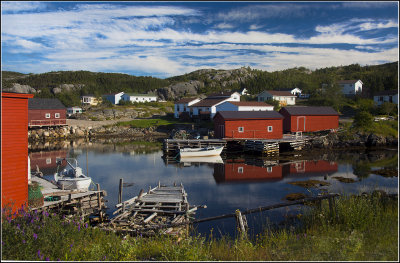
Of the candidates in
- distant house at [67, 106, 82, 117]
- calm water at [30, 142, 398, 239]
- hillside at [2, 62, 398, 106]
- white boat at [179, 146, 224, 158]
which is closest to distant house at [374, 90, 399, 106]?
hillside at [2, 62, 398, 106]

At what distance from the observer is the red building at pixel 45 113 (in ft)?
157

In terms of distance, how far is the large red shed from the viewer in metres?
9.41

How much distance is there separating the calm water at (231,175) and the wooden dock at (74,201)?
1144mm

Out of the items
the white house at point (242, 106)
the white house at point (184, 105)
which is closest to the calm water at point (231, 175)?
the white house at point (242, 106)

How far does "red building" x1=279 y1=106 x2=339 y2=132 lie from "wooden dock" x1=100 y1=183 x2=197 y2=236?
26329 millimetres

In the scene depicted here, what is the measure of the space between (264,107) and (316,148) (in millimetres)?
13625

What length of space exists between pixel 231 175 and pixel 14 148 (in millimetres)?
16099

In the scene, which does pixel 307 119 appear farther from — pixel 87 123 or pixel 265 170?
pixel 87 123

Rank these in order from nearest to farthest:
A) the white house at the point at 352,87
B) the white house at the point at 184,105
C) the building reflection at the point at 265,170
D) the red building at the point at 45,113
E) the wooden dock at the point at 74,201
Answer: the wooden dock at the point at 74,201 < the building reflection at the point at 265,170 < the red building at the point at 45,113 < the white house at the point at 184,105 < the white house at the point at 352,87

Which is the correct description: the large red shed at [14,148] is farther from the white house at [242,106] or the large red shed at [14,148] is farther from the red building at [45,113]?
the red building at [45,113]

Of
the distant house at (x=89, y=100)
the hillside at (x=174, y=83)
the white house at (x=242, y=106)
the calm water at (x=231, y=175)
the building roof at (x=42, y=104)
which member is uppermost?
the hillside at (x=174, y=83)

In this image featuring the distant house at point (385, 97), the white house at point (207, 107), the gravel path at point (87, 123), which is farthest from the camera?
the gravel path at point (87, 123)

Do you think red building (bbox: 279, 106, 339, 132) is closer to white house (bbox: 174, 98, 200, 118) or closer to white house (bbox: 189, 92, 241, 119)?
white house (bbox: 189, 92, 241, 119)

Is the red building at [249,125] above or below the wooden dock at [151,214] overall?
above
